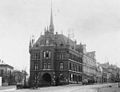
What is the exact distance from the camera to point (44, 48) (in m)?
88.0

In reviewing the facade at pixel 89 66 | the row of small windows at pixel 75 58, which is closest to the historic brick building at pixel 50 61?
the row of small windows at pixel 75 58

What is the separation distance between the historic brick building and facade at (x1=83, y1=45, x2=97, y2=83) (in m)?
19.9

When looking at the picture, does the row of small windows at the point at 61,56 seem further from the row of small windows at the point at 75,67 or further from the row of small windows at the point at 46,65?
the row of small windows at the point at 46,65

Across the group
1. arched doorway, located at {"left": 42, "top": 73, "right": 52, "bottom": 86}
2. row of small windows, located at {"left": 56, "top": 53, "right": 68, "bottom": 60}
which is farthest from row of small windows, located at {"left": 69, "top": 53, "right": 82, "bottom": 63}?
A: arched doorway, located at {"left": 42, "top": 73, "right": 52, "bottom": 86}

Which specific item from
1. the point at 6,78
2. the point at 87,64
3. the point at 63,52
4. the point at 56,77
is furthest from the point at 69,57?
the point at 6,78

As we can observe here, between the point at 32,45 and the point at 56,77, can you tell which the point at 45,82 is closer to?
the point at 56,77

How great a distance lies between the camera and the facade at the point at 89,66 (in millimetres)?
111812

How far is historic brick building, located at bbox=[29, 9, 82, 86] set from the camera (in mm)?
86938

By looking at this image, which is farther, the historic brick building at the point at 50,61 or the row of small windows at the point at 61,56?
the row of small windows at the point at 61,56

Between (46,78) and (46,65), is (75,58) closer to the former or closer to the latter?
(46,65)

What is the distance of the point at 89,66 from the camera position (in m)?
121

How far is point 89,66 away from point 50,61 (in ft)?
122

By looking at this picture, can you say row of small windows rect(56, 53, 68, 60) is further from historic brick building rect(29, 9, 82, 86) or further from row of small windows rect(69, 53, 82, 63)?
row of small windows rect(69, 53, 82, 63)

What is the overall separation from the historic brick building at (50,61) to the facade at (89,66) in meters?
19.9
